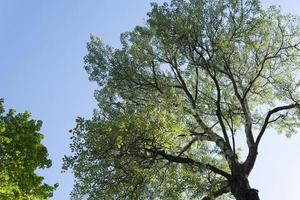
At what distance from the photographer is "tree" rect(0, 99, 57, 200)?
18.0 meters

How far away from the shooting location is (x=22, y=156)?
18.8 m

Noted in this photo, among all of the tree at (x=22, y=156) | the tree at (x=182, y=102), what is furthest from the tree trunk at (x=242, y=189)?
the tree at (x=22, y=156)

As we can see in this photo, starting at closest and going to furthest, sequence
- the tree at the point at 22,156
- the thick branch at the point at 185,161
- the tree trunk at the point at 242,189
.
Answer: the tree at the point at 22,156 < the tree trunk at the point at 242,189 < the thick branch at the point at 185,161

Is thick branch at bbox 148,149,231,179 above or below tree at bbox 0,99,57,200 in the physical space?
above

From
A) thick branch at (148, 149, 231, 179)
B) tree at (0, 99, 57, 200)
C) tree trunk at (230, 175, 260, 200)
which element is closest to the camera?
tree at (0, 99, 57, 200)

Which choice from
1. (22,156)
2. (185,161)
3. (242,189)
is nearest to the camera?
(22,156)

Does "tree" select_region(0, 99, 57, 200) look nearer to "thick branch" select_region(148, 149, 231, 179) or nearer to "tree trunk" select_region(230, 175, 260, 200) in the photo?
"thick branch" select_region(148, 149, 231, 179)

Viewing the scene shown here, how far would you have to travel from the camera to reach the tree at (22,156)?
1800 centimetres

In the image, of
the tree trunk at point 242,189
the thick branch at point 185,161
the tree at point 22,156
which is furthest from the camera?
the thick branch at point 185,161

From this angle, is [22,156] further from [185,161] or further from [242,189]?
[242,189]

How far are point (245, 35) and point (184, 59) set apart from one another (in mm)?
3395

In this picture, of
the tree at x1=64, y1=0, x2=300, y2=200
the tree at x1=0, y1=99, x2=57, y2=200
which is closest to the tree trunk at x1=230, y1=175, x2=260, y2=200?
the tree at x1=64, y1=0, x2=300, y2=200

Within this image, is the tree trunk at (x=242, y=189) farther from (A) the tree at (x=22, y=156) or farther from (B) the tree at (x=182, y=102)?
(A) the tree at (x=22, y=156)

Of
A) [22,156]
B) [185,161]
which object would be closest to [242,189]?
[185,161]
